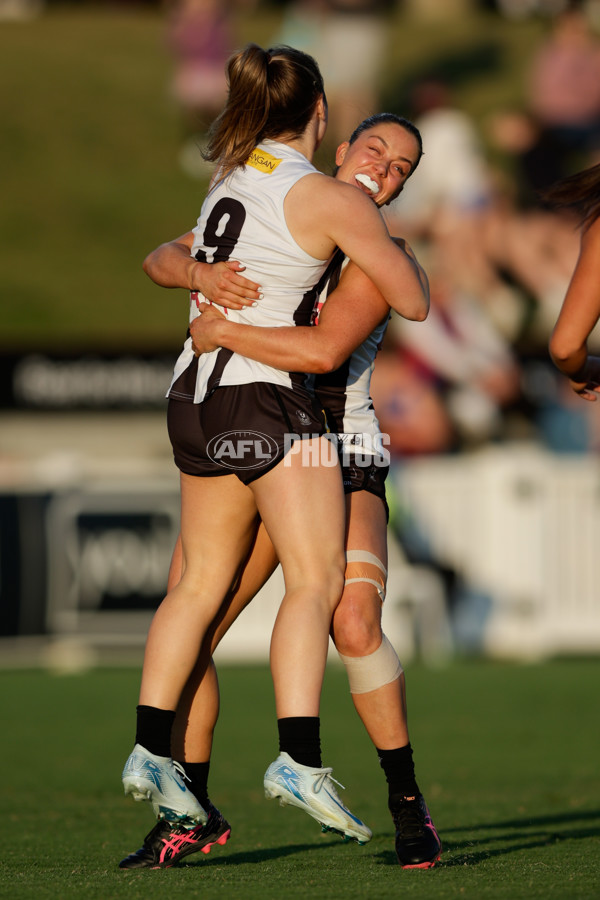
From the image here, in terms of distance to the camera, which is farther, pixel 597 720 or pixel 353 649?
pixel 597 720

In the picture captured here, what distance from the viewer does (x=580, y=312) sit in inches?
142

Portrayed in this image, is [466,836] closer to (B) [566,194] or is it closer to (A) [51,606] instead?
(B) [566,194]

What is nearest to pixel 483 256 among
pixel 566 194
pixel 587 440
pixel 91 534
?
pixel 587 440

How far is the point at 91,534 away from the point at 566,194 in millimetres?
7592

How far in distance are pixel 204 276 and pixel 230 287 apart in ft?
0.35

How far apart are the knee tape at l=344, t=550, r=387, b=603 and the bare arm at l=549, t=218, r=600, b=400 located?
2.44 ft

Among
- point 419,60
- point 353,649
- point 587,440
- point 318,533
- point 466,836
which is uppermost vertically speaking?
point 419,60

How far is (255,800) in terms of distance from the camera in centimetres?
541

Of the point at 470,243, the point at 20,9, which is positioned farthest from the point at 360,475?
the point at 20,9

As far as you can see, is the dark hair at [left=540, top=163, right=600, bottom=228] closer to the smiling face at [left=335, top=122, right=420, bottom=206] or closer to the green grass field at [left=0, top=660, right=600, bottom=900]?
the smiling face at [left=335, top=122, right=420, bottom=206]

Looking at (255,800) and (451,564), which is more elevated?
(451,564)

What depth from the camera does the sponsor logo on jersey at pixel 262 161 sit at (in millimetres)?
3584

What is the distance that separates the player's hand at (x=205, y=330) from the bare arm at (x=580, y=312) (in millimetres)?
904

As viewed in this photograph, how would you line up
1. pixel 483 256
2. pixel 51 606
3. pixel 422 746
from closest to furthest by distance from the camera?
1. pixel 422 746
2. pixel 51 606
3. pixel 483 256
